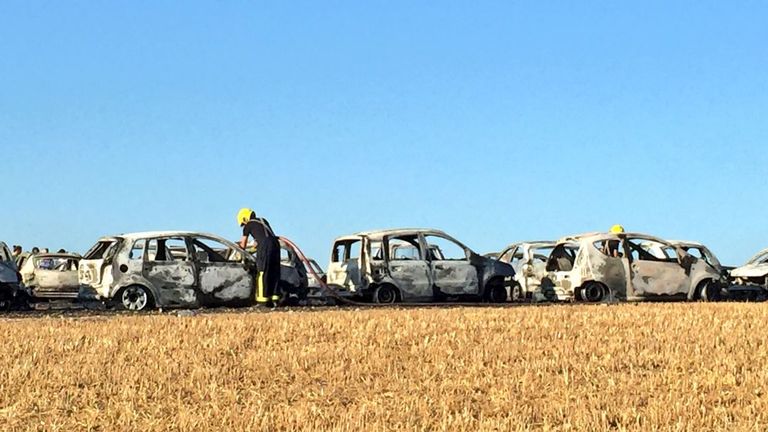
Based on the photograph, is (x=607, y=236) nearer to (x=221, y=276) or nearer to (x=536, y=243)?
(x=536, y=243)

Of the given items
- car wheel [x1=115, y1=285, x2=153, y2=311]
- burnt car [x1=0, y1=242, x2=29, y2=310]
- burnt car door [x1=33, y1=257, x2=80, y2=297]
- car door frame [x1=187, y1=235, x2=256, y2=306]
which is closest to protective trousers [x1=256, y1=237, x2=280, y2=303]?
car door frame [x1=187, y1=235, x2=256, y2=306]

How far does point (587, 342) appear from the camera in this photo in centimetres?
1297

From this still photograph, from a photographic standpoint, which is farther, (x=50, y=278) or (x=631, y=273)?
(x=50, y=278)

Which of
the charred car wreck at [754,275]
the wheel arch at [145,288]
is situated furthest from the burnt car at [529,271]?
the wheel arch at [145,288]

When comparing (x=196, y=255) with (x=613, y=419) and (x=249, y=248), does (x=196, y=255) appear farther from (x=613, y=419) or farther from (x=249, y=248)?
(x=613, y=419)

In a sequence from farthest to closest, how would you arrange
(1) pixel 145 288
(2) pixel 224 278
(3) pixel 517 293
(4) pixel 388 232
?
(3) pixel 517 293 → (4) pixel 388 232 → (2) pixel 224 278 → (1) pixel 145 288

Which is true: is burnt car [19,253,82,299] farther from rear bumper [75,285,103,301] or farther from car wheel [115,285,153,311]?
car wheel [115,285,153,311]

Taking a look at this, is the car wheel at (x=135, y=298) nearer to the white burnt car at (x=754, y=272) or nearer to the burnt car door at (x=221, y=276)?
the burnt car door at (x=221, y=276)

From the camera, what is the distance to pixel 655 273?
2336 cm

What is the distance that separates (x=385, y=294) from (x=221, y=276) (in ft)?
11.1

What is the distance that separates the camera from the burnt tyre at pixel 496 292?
77.0 feet

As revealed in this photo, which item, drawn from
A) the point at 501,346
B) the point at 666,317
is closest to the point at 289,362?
the point at 501,346

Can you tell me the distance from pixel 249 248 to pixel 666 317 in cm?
940

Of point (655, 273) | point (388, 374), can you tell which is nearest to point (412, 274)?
point (655, 273)
